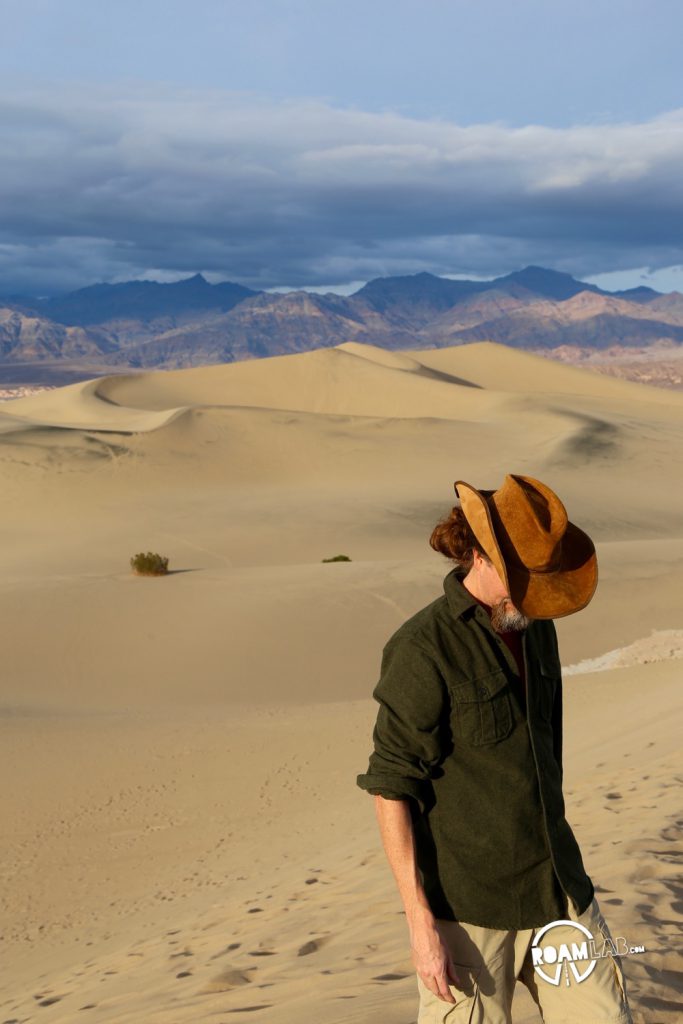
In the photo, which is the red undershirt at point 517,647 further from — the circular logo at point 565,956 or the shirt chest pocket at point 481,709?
the circular logo at point 565,956

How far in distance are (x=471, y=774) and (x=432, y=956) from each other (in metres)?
0.43

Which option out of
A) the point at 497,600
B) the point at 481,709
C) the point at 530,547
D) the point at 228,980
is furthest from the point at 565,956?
the point at 228,980

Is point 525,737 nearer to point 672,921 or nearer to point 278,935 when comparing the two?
point 672,921

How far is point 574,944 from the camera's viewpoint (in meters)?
2.67

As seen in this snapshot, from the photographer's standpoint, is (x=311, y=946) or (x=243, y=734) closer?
(x=311, y=946)

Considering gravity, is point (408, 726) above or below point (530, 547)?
below

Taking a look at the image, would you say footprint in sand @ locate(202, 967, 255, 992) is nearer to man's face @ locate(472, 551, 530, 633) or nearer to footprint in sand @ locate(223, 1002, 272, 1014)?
footprint in sand @ locate(223, 1002, 272, 1014)

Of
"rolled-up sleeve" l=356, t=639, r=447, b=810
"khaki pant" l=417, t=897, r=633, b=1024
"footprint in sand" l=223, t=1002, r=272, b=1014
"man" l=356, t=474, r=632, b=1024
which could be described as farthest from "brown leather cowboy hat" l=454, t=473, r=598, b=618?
"footprint in sand" l=223, t=1002, r=272, b=1014

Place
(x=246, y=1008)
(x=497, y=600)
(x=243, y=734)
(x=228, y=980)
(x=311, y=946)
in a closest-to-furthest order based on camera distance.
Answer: (x=497, y=600) < (x=246, y=1008) < (x=228, y=980) < (x=311, y=946) < (x=243, y=734)

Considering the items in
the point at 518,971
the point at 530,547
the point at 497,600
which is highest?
the point at 530,547

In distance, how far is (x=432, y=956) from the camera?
8.49 feet

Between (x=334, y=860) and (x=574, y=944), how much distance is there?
210 inches

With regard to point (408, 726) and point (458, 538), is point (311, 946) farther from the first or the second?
point (458, 538)

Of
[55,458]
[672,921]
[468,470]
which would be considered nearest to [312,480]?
[468,470]
